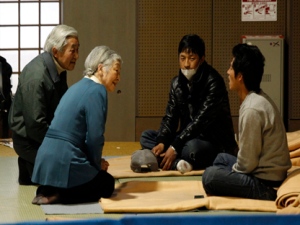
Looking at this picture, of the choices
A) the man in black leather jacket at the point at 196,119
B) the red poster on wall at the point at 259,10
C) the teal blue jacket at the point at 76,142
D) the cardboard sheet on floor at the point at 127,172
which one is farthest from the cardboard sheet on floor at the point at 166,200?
the red poster on wall at the point at 259,10

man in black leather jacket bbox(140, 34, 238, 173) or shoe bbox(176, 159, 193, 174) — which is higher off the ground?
man in black leather jacket bbox(140, 34, 238, 173)

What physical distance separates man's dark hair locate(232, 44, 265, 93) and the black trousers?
1.01 meters

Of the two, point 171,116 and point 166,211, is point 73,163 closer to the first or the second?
point 166,211

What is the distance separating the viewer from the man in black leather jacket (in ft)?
17.5

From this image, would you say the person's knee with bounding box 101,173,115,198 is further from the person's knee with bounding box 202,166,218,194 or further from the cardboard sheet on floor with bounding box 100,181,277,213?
the person's knee with bounding box 202,166,218,194

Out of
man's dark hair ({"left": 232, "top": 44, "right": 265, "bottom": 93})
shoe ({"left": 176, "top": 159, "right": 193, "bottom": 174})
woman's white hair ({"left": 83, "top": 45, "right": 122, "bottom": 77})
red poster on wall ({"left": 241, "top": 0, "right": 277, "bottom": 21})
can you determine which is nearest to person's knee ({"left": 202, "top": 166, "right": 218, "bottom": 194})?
man's dark hair ({"left": 232, "top": 44, "right": 265, "bottom": 93})

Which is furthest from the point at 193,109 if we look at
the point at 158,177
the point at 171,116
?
the point at 158,177

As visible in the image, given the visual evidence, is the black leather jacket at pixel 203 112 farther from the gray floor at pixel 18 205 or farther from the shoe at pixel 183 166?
the gray floor at pixel 18 205

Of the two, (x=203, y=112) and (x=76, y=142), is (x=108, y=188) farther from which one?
(x=203, y=112)

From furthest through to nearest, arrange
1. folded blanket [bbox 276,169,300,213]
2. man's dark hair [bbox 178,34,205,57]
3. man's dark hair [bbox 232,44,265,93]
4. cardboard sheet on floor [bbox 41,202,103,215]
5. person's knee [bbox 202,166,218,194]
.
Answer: man's dark hair [bbox 178,34,205,57] → person's knee [bbox 202,166,218,194] → man's dark hair [bbox 232,44,265,93] → cardboard sheet on floor [bbox 41,202,103,215] → folded blanket [bbox 276,169,300,213]

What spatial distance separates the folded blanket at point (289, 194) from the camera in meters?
3.79

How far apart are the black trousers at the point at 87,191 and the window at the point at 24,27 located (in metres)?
4.71

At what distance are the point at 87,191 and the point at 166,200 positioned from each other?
47 cm

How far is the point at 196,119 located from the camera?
210 inches
